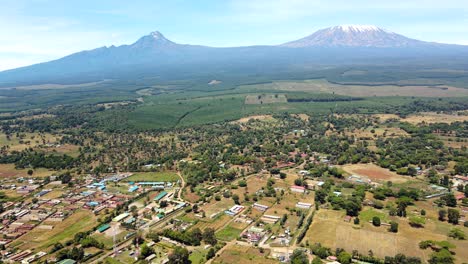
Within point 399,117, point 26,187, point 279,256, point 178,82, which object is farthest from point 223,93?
point 279,256

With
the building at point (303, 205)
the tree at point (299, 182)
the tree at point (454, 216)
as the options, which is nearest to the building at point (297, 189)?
the tree at point (299, 182)

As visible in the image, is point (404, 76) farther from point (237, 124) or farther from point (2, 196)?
point (2, 196)

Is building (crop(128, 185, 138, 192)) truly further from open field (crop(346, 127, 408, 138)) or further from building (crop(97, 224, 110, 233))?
open field (crop(346, 127, 408, 138))

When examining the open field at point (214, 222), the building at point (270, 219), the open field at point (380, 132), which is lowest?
the building at point (270, 219)

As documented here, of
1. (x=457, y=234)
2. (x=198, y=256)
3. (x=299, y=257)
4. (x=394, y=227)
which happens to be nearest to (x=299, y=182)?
(x=394, y=227)

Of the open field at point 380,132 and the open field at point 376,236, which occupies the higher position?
the open field at point 380,132

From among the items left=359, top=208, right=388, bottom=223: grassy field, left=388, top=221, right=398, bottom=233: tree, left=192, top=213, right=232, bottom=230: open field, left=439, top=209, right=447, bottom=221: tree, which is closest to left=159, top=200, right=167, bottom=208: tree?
left=192, top=213, right=232, bottom=230: open field

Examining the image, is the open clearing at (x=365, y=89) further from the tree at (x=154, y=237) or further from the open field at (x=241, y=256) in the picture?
the tree at (x=154, y=237)
